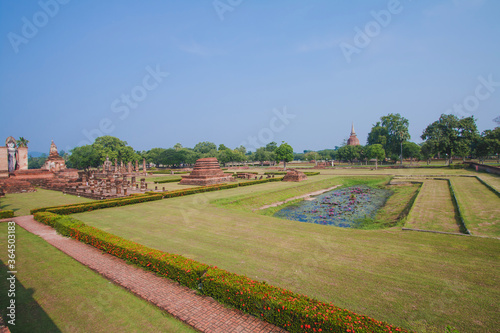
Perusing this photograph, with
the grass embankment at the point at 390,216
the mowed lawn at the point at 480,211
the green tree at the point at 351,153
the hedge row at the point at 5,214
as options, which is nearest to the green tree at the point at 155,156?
the green tree at the point at 351,153

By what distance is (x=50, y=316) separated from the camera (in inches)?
216

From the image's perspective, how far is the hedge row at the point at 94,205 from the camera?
15422 millimetres

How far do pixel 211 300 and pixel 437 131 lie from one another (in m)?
57.8

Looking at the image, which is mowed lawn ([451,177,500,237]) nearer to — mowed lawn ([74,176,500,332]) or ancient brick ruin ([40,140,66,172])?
mowed lawn ([74,176,500,332])

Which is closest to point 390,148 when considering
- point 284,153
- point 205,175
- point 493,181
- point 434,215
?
point 284,153

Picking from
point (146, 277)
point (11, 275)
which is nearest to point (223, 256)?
point (146, 277)

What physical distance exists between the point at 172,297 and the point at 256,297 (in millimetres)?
2228

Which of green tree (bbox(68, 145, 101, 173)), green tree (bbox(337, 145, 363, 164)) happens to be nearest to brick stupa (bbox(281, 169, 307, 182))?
green tree (bbox(68, 145, 101, 173))

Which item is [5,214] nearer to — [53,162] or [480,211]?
[480,211]

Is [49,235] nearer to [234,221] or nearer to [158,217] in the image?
[158,217]

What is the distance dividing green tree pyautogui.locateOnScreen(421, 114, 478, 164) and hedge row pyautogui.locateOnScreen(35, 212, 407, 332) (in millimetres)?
54364

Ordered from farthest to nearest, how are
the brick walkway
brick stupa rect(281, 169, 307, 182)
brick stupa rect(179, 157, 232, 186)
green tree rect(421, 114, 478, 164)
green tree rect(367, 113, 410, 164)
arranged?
green tree rect(367, 113, 410, 164) → green tree rect(421, 114, 478, 164) → brick stupa rect(281, 169, 307, 182) → brick stupa rect(179, 157, 232, 186) → the brick walkway

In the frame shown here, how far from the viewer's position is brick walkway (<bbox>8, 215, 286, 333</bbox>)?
5008 mm

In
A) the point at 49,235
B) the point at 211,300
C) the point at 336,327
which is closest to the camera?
the point at 336,327
